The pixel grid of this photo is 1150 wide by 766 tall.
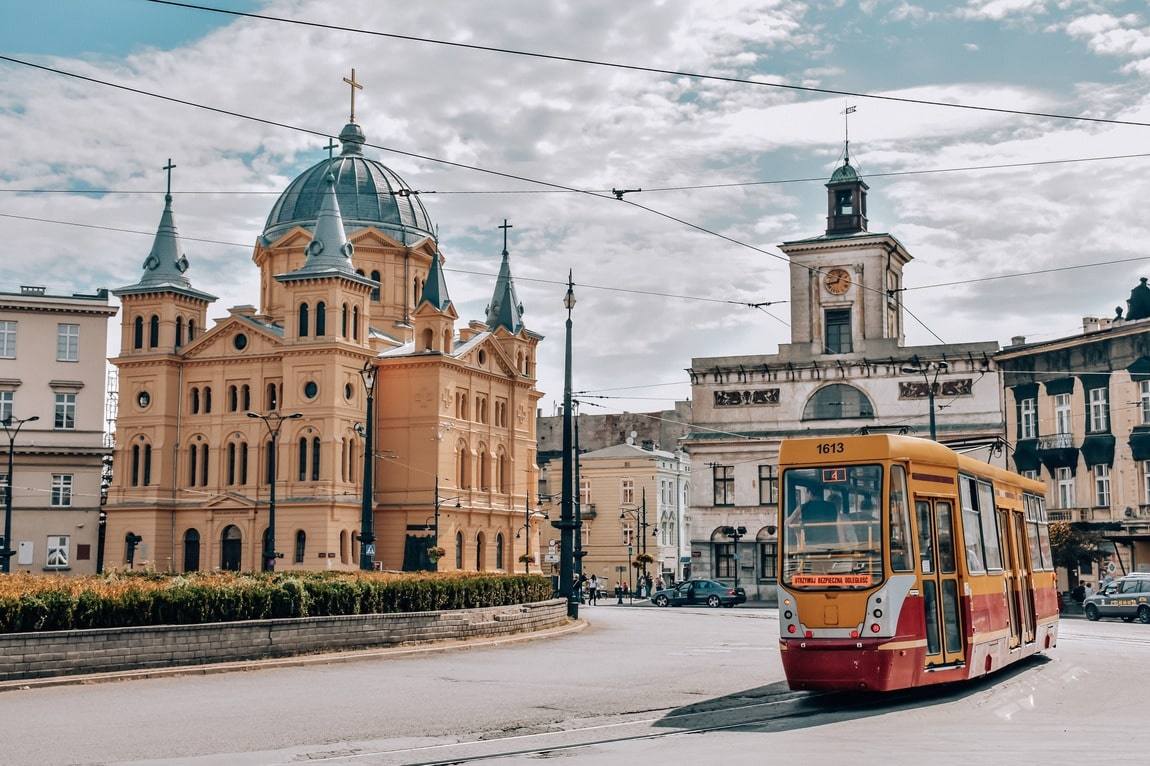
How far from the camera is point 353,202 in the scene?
80062 millimetres

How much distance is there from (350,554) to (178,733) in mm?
55191

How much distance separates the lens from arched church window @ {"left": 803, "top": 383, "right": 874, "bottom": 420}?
6494 cm

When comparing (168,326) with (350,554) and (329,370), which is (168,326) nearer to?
(329,370)

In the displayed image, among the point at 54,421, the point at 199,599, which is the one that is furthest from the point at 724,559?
the point at 199,599

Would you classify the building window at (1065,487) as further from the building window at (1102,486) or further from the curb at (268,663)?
the curb at (268,663)

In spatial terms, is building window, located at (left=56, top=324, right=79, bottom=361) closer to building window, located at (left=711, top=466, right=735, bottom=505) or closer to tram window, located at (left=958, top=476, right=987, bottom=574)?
building window, located at (left=711, top=466, right=735, bottom=505)

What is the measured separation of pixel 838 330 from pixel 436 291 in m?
21.3

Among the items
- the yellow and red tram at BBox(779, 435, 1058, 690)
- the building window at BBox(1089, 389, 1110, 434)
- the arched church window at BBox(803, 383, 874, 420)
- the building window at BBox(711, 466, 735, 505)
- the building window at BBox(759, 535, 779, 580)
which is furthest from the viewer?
the building window at BBox(711, 466, 735, 505)

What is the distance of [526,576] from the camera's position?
3275 cm

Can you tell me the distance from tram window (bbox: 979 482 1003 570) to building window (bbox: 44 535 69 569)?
59439 millimetres

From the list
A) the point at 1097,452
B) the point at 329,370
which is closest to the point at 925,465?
the point at 1097,452

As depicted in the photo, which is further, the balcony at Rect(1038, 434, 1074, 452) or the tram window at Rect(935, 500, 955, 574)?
the balcony at Rect(1038, 434, 1074, 452)

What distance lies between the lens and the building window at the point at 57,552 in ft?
227

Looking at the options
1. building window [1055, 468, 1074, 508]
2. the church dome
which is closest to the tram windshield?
building window [1055, 468, 1074, 508]
